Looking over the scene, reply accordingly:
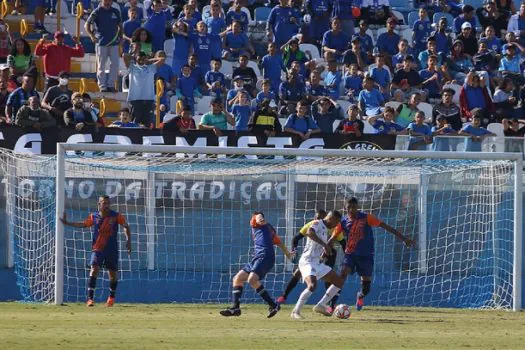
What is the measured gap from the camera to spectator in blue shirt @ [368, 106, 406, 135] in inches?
893

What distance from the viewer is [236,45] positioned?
87.0ft

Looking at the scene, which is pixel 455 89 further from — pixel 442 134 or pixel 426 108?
pixel 442 134

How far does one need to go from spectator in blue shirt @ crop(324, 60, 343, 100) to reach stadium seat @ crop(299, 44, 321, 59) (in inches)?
51.1

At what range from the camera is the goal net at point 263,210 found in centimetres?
2080

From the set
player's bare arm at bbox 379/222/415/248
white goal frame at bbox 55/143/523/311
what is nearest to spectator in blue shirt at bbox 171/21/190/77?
white goal frame at bbox 55/143/523/311

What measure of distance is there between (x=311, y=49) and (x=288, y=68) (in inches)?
51.6

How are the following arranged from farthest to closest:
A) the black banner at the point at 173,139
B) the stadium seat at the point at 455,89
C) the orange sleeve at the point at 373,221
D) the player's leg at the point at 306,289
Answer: the stadium seat at the point at 455,89
the black banner at the point at 173,139
the orange sleeve at the point at 373,221
the player's leg at the point at 306,289

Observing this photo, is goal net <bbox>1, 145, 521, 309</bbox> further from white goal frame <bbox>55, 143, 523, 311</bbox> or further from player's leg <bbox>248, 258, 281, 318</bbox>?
player's leg <bbox>248, 258, 281, 318</bbox>

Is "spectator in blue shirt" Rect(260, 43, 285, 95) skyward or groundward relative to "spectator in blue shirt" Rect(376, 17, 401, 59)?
groundward

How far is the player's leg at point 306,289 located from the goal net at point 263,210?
323 centimetres

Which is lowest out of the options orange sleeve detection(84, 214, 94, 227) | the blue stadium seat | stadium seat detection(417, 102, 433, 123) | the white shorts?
the white shorts

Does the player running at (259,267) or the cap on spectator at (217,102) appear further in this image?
the cap on spectator at (217,102)

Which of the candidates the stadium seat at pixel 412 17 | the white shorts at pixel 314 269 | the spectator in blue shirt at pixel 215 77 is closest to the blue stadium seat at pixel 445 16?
the stadium seat at pixel 412 17

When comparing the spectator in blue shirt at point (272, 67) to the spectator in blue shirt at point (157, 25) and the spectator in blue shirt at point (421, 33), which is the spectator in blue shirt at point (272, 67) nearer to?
the spectator in blue shirt at point (157, 25)
